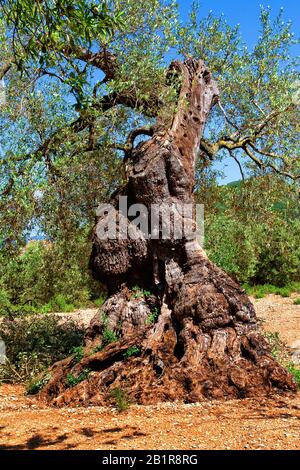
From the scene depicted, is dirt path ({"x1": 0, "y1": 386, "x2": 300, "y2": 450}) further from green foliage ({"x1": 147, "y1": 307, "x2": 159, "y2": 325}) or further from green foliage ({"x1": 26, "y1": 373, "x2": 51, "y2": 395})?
green foliage ({"x1": 147, "y1": 307, "x2": 159, "y2": 325})

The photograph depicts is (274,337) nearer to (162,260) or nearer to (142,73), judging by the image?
(162,260)

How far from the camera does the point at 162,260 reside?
884 centimetres

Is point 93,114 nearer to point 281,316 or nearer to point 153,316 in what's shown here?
point 153,316

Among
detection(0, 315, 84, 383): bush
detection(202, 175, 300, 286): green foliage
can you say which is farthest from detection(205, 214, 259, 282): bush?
detection(0, 315, 84, 383): bush

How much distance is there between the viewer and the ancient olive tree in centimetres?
722

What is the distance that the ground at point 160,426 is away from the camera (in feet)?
17.4

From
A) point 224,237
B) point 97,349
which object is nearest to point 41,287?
point 224,237

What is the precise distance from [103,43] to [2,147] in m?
2.58

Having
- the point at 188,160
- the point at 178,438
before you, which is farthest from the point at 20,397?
the point at 188,160

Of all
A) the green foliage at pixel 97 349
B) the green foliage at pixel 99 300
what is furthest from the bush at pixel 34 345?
the green foliage at pixel 99 300

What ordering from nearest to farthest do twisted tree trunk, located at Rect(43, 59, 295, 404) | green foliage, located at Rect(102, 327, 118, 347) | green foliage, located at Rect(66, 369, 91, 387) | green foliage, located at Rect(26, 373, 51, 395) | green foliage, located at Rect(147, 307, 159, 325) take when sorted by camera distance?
twisted tree trunk, located at Rect(43, 59, 295, 404), green foliage, located at Rect(66, 369, 91, 387), green foliage, located at Rect(26, 373, 51, 395), green foliage, located at Rect(102, 327, 118, 347), green foliage, located at Rect(147, 307, 159, 325)

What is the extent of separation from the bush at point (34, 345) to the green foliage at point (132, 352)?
6.96ft

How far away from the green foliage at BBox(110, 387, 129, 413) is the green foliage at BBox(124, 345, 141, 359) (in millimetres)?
672

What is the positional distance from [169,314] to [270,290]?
15447 mm
